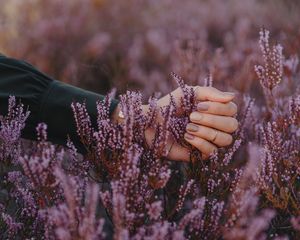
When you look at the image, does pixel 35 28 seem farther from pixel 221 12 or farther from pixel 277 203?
pixel 277 203

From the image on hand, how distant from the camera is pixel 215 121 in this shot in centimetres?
177

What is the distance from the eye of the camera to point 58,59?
5.21 m

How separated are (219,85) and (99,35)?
2277 millimetres

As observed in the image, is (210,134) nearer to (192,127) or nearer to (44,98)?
(192,127)

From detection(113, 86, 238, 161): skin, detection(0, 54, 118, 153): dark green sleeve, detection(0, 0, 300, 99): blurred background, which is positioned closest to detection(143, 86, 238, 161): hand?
detection(113, 86, 238, 161): skin

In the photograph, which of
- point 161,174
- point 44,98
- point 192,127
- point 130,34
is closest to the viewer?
point 161,174

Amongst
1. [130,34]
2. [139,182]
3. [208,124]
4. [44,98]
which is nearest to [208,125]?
[208,124]

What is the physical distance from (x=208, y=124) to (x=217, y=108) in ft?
0.21

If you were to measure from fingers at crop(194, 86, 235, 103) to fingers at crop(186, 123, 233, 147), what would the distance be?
0.10m

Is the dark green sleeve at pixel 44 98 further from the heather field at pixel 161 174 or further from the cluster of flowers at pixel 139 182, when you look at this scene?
the cluster of flowers at pixel 139 182

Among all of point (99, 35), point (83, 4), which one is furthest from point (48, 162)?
point (83, 4)

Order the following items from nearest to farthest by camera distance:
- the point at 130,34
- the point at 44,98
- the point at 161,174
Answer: the point at 161,174 → the point at 44,98 → the point at 130,34

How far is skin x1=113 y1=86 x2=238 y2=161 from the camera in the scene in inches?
Answer: 68.9

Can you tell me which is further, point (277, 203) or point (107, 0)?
point (107, 0)
